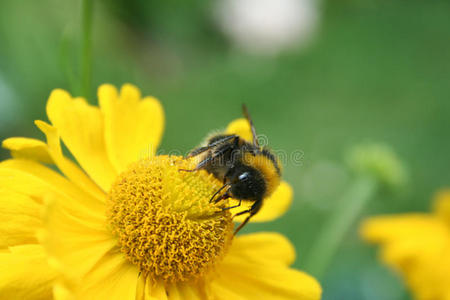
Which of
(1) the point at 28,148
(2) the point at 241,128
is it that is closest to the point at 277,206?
(2) the point at 241,128

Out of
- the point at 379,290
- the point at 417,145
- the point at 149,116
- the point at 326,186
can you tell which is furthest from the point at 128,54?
the point at 149,116

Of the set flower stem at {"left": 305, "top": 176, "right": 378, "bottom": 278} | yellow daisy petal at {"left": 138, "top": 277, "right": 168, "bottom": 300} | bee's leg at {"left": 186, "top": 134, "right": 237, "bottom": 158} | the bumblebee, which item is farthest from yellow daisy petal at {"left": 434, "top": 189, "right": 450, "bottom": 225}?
yellow daisy petal at {"left": 138, "top": 277, "right": 168, "bottom": 300}

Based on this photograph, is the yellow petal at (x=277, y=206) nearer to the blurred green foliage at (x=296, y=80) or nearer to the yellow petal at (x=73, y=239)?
the yellow petal at (x=73, y=239)

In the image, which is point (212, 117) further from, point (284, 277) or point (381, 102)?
point (284, 277)

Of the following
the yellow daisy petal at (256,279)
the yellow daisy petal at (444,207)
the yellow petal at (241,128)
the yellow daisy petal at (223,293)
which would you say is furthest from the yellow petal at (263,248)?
the yellow daisy petal at (444,207)

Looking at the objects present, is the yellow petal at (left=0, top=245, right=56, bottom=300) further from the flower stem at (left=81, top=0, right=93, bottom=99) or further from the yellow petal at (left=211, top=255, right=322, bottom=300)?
the flower stem at (left=81, top=0, right=93, bottom=99)
